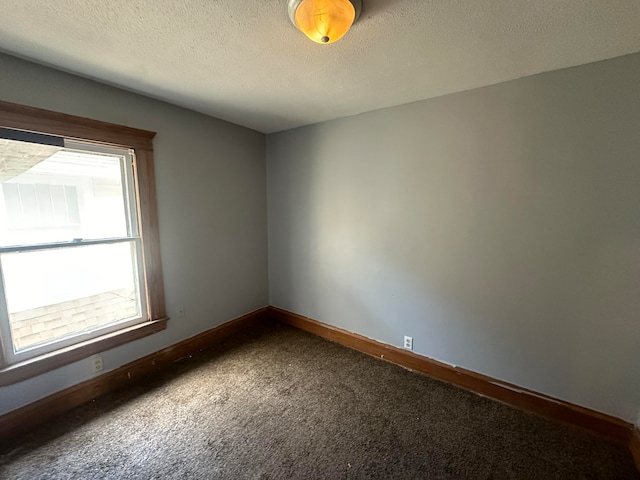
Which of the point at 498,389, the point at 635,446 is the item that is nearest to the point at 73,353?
the point at 498,389

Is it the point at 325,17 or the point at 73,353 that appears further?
the point at 73,353

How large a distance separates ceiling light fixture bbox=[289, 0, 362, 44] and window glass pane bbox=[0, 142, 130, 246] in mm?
1754

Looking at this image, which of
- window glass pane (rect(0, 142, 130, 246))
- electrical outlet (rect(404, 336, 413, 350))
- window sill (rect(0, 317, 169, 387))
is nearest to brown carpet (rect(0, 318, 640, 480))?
electrical outlet (rect(404, 336, 413, 350))

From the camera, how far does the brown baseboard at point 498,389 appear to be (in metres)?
1.65

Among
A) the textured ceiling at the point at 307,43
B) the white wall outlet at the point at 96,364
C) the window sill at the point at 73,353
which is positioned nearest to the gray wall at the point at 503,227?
the textured ceiling at the point at 307,43

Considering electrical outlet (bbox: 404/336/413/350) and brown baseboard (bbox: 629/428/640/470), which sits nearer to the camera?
brown baseboard (bbox: 629/428/640/470)

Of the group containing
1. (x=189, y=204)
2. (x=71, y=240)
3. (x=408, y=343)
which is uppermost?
(x=189, y=204)

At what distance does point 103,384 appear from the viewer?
2025mm

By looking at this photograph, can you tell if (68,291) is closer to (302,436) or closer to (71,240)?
(71,240)

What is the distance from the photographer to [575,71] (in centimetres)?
160

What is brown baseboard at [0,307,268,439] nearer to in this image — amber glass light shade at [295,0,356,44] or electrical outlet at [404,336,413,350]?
electrical outlet at [404,336,413,350]

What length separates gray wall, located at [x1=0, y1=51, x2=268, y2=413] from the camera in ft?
5.70

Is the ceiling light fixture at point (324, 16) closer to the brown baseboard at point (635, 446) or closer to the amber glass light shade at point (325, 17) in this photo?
the amber glass light shade at point (325, 17)

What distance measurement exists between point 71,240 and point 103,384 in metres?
1.08
